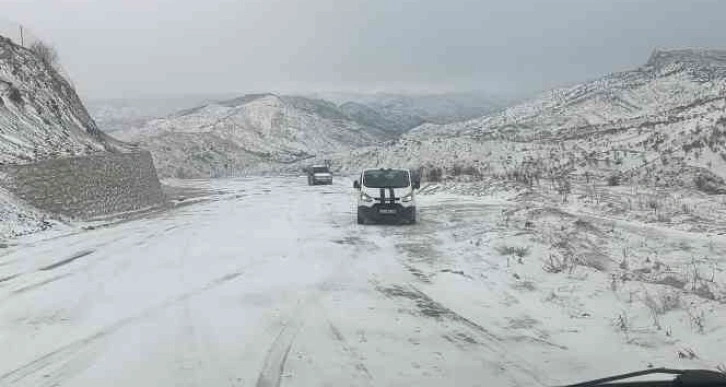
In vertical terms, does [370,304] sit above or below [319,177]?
above

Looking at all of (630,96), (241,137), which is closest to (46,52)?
(630,96)

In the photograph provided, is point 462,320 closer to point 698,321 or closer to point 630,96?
point 698,321

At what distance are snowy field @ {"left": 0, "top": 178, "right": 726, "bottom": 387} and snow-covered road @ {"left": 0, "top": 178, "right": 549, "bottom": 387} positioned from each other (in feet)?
0.12

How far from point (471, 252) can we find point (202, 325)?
769 centimetres

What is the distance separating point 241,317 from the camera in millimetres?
9758

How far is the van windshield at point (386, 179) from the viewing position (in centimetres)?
2325

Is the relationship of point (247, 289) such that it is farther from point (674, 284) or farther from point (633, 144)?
point (633, 144)

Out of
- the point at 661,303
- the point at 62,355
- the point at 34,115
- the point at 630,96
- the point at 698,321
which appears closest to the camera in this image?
the point at 62,355

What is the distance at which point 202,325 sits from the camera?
935 cm

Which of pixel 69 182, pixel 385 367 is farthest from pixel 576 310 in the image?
pixel 69 182

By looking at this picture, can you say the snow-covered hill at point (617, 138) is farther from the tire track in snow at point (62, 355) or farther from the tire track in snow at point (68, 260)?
the tire track in snow at point (62, 355)

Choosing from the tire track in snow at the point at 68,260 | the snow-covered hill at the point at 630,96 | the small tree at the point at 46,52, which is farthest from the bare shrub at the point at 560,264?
the snow-covered hill at the point at 630,96

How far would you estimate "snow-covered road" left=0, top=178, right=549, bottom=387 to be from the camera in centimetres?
732

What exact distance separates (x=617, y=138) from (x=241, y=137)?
102 meters
